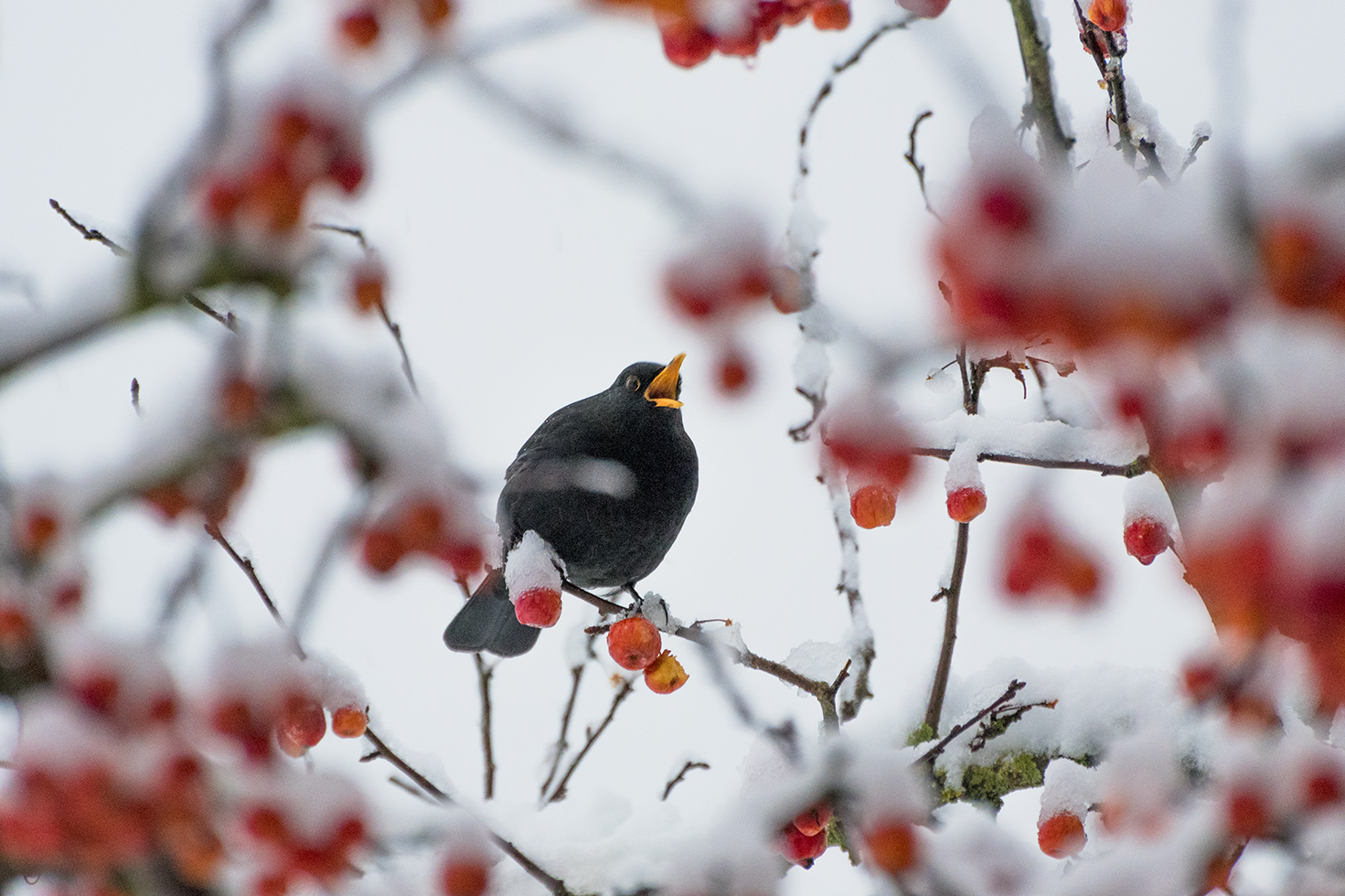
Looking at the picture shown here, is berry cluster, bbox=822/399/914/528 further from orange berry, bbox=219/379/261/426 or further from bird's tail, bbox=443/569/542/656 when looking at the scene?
bird's tail, bbox=443/569/542/656

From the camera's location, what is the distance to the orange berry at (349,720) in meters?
2.12

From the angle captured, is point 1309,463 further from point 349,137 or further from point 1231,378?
point 349,137

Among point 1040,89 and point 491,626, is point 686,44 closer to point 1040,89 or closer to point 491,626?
point 1040,89

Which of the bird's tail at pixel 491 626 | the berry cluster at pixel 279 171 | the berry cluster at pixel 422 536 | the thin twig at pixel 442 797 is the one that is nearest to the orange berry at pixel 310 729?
the thin twig at pixel 442 797

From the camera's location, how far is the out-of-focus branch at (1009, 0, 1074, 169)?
133 cm

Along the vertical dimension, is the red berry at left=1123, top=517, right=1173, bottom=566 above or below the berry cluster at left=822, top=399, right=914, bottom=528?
below

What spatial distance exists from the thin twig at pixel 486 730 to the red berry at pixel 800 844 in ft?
3.85

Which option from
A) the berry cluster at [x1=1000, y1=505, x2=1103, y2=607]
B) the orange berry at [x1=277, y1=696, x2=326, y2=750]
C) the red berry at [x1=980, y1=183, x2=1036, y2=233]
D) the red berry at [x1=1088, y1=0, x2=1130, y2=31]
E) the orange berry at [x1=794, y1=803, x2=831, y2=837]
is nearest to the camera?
the red berry at [x1=980, y1=183, x2=1036, y2=233]

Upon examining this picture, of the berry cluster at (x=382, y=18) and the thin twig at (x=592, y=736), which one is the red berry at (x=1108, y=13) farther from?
the thin twig at (x=592, y=736)

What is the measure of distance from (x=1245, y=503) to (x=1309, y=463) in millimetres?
49

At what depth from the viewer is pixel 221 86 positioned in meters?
0.87

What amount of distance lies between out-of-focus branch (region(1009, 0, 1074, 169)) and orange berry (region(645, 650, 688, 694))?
1.73 metres

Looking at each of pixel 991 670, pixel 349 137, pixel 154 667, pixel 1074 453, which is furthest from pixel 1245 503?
pixel 991 670

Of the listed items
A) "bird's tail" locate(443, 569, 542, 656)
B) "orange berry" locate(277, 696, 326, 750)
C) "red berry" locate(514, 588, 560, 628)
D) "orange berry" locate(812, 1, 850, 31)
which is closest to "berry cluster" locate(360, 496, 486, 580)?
"orange berry" locate(277, 696, 326, 750)
